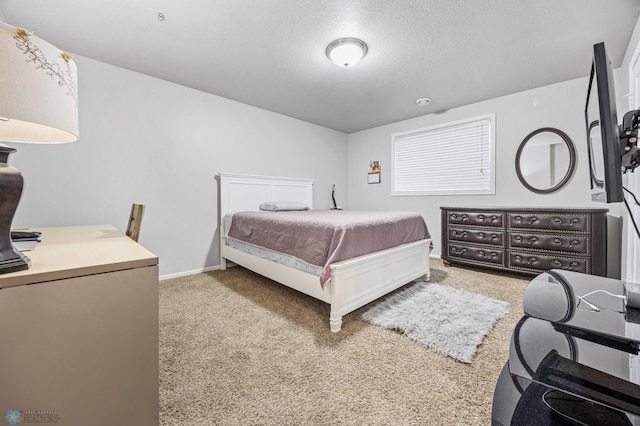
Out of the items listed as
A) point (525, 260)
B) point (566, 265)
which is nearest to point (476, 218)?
point (525, 260)

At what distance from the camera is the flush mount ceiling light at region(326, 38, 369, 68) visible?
2174 millimetres

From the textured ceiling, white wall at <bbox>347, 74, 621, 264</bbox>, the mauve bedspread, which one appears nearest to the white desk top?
the mauve bedspread

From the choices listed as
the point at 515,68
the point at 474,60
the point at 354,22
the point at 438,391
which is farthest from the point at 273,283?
the point at 515,68

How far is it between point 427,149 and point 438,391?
367 cm

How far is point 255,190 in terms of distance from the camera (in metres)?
3.72

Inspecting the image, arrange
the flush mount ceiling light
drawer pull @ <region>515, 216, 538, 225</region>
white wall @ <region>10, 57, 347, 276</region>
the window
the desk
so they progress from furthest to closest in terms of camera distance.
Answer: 1. the window
2. drawer pull @ <region>515, 216, 538, 225</region>
3. white wall @ <region>10, 57, 347, 276</region>
4. the flush mount ceiling light
5. the desk

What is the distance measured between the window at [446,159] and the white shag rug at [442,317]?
6.32 ft

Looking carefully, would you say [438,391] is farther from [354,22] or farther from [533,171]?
[533,171]

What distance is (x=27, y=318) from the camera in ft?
2.15

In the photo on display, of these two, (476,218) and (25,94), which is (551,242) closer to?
(476,218)

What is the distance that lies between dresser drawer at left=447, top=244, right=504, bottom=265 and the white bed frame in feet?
2.70

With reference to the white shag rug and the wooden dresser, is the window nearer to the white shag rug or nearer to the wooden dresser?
the wooden dresser

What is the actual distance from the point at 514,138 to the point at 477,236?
55.4 inches

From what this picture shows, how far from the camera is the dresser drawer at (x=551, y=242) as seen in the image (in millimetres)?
2598
